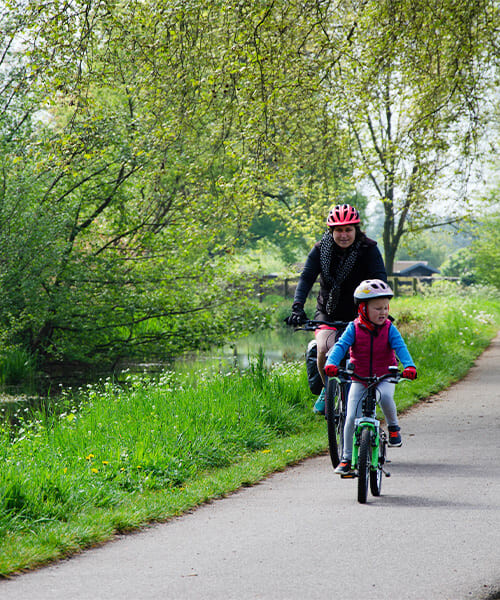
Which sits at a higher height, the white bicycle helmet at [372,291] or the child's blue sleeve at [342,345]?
the white bicycle helmet at [372,291]

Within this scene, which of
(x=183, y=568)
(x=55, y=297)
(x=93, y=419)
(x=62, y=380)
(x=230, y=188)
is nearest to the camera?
(x=183, y=568)

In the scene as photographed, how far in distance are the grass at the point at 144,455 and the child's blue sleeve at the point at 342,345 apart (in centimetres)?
133

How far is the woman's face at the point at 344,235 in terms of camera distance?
21.0 feet

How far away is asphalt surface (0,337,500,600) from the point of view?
3.65 m

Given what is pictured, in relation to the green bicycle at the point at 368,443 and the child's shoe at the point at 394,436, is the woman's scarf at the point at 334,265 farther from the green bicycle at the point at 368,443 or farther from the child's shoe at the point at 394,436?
the child's shoe at the point at 394,436

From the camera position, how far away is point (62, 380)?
17.0 metres

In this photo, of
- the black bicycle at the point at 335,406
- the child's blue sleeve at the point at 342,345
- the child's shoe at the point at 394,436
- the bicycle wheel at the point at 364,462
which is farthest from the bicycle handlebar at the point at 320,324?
the bicycle wheel at the point at 364,462

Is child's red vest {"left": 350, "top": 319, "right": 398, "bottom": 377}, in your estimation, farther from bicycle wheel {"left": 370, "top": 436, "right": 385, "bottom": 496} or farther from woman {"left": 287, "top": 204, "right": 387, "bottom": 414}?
woman {"left": 287, "top": 204, "right": 387, "bottom": 414}

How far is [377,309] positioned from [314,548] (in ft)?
6.24

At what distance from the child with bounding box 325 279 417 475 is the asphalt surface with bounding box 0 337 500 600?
0.65 m

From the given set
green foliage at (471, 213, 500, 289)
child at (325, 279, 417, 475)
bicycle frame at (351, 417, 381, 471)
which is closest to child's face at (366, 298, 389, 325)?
child at (325, 279, 417, 475)

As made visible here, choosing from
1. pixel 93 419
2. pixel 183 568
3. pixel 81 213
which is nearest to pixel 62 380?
pixel 81 213

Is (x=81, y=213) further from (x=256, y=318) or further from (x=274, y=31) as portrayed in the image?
(x=274, y=31)

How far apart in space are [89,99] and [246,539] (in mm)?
7034
